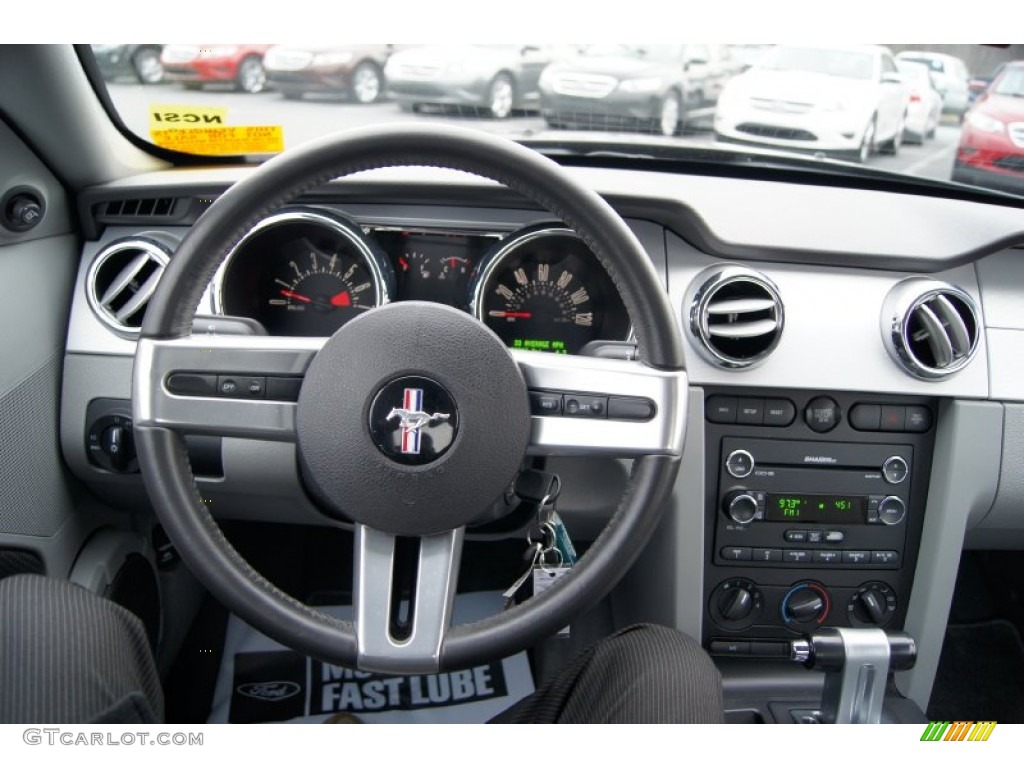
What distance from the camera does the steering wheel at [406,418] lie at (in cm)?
105

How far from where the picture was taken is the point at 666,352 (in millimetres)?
1112

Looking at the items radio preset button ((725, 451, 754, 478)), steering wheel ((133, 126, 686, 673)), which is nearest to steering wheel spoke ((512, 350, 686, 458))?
steering wheel ((133, 126, 686, 673))

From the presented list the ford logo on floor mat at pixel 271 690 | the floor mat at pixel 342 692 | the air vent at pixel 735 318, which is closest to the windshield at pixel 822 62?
the air vent at pixel 735 318

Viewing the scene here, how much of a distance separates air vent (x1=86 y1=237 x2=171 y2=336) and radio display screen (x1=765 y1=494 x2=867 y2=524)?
48.2 inches

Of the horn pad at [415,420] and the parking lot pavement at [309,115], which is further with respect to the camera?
the parking lot pavement at [309,115]

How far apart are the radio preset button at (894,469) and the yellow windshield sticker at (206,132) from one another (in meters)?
1.32

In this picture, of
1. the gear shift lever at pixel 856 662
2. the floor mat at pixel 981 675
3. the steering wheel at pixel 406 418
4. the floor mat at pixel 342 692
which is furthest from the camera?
the floor mat at pixel 981 675

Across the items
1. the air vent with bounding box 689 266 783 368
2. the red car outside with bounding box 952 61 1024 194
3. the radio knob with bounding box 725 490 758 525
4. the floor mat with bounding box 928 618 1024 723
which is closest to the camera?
the air vent with bounding box 689 266 783 368

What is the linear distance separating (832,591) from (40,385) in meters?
1.55

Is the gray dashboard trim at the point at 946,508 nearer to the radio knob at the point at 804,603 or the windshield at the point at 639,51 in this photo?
the radio knob at the point at 804,603

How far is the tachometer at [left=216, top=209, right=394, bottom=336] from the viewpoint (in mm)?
1576

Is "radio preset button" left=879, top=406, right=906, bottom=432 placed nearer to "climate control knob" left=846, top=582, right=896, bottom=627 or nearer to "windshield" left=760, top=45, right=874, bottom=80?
"climate control knob" left=846, top=582, right=896, bottom=627

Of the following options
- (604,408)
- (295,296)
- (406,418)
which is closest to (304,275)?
(295,296)

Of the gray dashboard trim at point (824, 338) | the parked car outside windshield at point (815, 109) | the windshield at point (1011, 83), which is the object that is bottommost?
the gray dashboard trim at point (824, 338)
